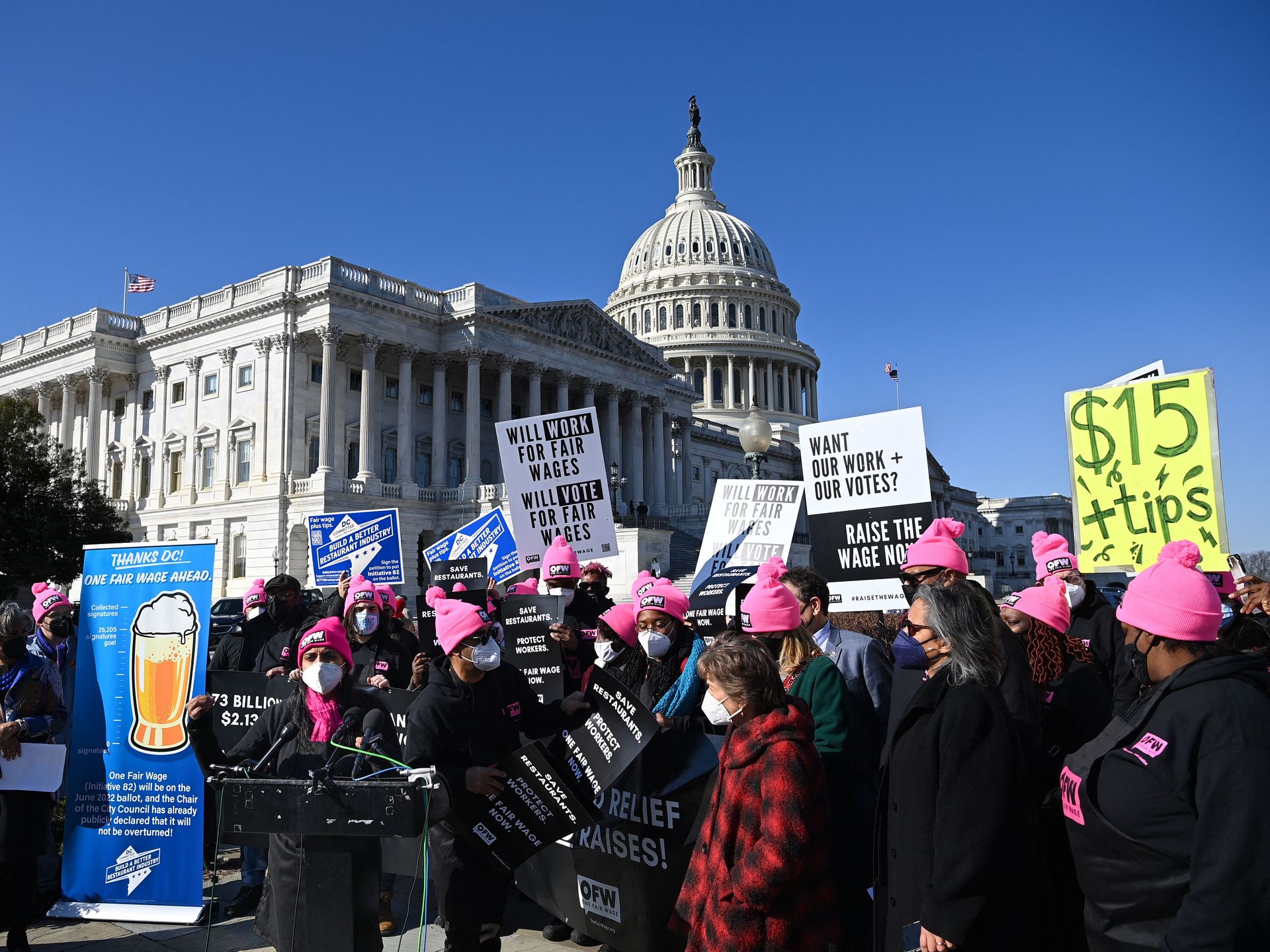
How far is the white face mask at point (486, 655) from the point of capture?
533 centimetres

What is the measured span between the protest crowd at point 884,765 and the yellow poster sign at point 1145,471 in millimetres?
1825

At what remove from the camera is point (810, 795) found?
12.6 ft

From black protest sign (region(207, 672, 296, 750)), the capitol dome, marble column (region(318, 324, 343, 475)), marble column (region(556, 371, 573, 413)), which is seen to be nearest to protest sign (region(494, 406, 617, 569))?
black protest sign (region(207, 672, 296, 750))

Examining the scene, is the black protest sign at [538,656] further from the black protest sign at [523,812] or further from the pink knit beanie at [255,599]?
the pink knit beanie at [255,599]

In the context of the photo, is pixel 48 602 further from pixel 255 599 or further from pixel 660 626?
pixel 660 626

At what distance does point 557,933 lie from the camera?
6.67 m

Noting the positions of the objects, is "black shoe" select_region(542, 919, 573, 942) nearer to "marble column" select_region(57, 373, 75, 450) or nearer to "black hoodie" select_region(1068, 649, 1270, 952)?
"black hoodie" select_region(1068, 649, 1270, 952)

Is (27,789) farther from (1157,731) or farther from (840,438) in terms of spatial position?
(840,438)

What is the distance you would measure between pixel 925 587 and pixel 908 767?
2.41 feet

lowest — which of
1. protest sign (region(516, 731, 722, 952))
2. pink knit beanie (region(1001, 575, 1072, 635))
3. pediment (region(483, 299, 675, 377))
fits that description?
protest sign (region(516, 731, 722, 952))

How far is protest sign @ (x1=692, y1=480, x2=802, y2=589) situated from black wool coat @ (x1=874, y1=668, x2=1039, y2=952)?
23.0 feet

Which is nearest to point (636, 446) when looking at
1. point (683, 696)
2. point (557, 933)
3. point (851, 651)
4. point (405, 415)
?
point (405, 415)

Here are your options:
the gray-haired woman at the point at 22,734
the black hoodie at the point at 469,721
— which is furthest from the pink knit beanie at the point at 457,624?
the gray-haired woman at the point at 22,734

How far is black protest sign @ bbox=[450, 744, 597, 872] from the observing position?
4781mm
